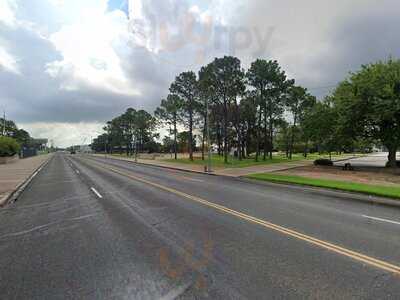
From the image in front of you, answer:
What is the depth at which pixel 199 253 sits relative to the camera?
17.5 ft

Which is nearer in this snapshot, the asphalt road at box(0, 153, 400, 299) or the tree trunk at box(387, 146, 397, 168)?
the asphalt road at box(0, 153, 400, 299)

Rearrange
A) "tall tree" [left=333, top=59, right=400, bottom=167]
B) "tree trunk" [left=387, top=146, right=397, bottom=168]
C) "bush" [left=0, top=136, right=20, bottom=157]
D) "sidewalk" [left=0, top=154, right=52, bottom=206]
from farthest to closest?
"bush" [left=0, top=136, right=20, bottom=157] < "tree trunk" [left=387, top=146, right=397, bottom=168] < "tall tree" [left=333, top=59, right=400, bottom=167] < "sidewalk" [left=0, top=154, right=52, bottom=206]

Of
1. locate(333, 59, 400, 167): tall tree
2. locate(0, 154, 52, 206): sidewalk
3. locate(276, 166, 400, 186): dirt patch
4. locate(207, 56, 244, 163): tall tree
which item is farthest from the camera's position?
locate(207, 56, 244, 163): tall tree

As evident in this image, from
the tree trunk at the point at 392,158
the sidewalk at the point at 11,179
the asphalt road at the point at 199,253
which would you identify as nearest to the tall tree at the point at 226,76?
the tree trunk at the point at 392,158

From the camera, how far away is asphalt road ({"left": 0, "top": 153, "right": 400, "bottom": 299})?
3.95m

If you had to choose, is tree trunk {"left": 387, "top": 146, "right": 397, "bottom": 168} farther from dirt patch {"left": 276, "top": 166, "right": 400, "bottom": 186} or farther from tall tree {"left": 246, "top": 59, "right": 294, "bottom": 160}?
tall tree {"left": 246, "top": 59, "right": 294, "bottom": 160}

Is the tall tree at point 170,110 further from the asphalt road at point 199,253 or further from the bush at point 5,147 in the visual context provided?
the asphalt road at point 199,253

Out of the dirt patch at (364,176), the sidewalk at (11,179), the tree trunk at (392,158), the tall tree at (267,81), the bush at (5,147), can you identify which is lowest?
the dirt patch at (364,176)

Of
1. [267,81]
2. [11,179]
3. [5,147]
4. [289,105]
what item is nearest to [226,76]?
[267,81]

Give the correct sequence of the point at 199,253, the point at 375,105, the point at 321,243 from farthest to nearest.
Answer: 1. the point at 375,105
2. the point at 321,243
3. the point at 199,253

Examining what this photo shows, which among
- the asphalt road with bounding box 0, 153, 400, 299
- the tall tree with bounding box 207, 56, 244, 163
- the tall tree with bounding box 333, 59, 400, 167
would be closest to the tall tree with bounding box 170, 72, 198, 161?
the tall tree with bounding box 207, 56, 244, 163

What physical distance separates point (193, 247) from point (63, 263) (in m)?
2.26

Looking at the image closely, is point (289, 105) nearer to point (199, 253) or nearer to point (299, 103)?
point (299, 103)

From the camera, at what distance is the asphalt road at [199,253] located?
3951 mm
